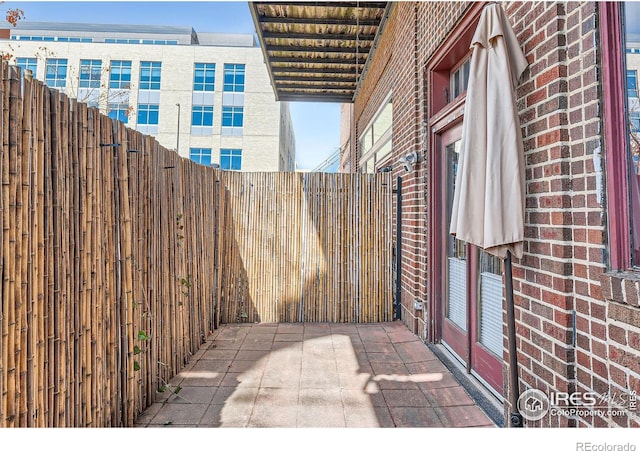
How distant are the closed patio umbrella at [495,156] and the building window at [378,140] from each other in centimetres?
323

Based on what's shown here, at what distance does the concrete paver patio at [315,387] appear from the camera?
2234 millimetres

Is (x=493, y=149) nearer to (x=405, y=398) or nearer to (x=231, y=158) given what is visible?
(x=405, y=398)

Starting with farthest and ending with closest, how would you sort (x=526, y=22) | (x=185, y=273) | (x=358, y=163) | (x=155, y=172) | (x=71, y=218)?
(x=358, y=163), (x=185, y=273), (x=155, y=172), (x=526, y=22), (x=71, y=218)

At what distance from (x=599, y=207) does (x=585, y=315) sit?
1.53 ft

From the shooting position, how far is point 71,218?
5.67ft

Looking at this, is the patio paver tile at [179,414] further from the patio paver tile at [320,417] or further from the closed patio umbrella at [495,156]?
the closed patio umbrella at [495,156]

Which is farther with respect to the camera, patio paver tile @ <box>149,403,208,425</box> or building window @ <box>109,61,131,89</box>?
building window @ <box>109,61,131,89</box>

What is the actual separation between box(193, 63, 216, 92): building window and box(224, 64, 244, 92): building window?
0.84m

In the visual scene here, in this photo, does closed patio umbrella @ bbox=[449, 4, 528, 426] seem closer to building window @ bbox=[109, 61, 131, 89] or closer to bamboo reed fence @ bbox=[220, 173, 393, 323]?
bamboo reed fence @ bbox=[220, 173, 393, 323]

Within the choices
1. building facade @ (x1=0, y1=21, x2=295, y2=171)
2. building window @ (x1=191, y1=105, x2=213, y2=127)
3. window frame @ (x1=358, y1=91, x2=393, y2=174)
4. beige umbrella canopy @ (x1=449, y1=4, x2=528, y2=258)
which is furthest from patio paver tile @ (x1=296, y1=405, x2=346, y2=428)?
building window @ (x1=191, y1=105, x2=213, y2=127)

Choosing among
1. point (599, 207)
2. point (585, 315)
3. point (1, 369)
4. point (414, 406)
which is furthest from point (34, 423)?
point (599, 207)

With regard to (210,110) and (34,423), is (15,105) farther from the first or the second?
(210,110)

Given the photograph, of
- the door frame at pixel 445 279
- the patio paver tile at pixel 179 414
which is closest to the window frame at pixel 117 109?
the patio paver tile at pixel 179 414

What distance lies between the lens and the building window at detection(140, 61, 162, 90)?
21.9 metres
